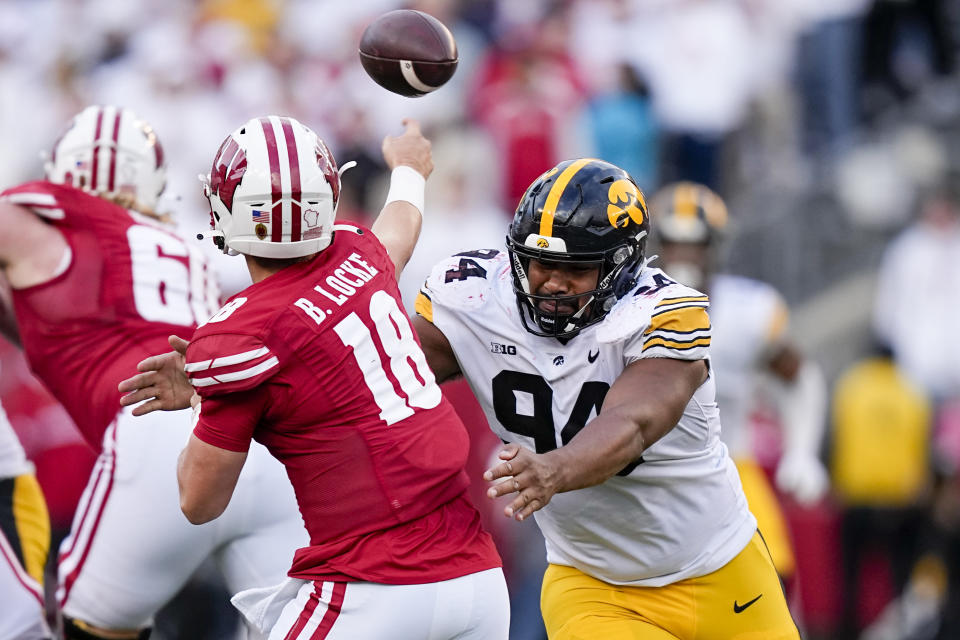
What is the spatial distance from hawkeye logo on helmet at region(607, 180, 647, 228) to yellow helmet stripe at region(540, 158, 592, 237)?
0.12 m

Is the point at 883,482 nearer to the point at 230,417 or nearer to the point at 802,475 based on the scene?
the point at 802,475

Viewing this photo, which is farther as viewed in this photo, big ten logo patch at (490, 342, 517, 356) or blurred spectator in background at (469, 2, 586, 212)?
blurred spectator in background at (469, 2, 586, 212)

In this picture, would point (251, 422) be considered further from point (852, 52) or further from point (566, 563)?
point (852, 52)

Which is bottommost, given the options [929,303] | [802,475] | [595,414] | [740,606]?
[929,303]

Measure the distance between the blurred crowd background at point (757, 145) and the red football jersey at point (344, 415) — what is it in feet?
18.6

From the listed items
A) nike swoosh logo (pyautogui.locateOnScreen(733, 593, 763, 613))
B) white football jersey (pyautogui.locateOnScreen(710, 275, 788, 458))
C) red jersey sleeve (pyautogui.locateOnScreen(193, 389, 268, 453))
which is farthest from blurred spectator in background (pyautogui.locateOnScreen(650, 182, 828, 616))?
red jersey sleeve (pyautogui.locateOnScreen(193, 389, 268, 453))

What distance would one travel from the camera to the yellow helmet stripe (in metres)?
3.80

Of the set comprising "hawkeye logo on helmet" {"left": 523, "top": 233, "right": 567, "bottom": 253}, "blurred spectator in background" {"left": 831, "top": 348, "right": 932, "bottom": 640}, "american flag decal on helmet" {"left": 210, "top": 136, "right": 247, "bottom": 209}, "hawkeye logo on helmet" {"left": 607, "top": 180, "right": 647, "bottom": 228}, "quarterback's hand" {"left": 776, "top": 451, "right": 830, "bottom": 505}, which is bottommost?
"blurred spectator in background" {"left": 831, "top": 348, "right": 932, "bottom": 640}

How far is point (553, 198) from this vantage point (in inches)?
151

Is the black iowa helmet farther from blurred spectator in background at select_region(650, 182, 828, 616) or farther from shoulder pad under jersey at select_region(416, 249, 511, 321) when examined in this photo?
blurred spectator in background at select_region(650, 182, 828, 616)

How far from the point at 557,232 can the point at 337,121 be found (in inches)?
281

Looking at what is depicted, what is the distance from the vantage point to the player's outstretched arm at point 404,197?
412cm

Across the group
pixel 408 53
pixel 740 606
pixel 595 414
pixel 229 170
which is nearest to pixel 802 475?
pixel 740 606

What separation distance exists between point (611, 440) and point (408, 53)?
145 centimetres
